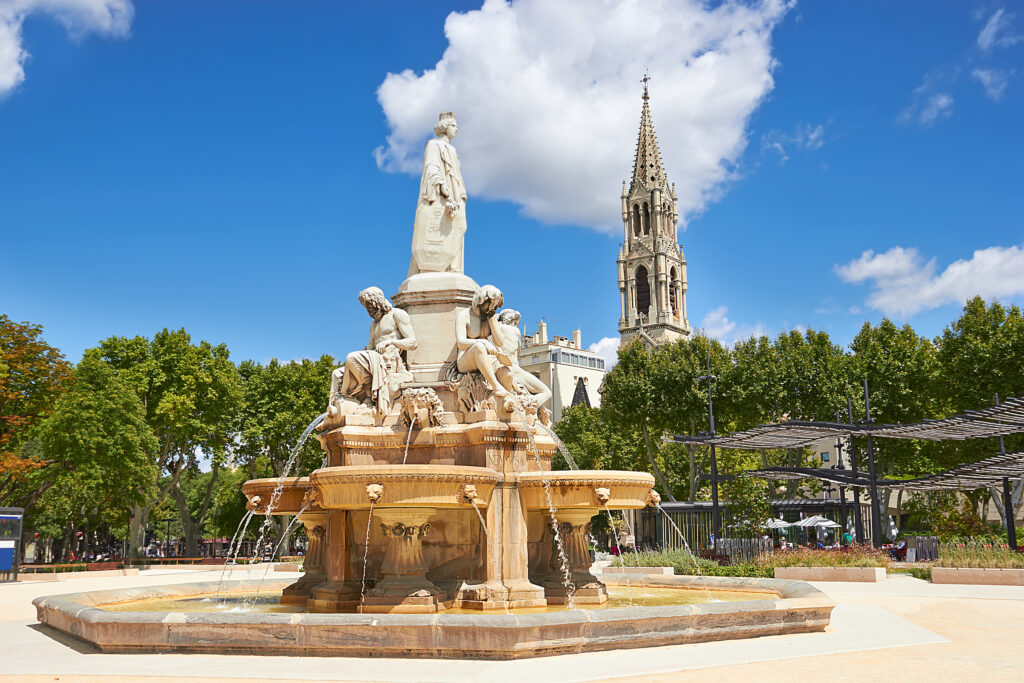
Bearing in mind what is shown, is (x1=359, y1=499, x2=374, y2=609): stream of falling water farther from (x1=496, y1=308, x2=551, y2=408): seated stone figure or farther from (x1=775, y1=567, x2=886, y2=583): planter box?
(x1=775, y1=567, x2=886, y2=583): planter box

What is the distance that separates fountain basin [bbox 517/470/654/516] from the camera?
11.8 m

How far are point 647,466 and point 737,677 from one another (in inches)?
2044

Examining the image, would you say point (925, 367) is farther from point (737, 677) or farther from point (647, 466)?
point (737, 677)

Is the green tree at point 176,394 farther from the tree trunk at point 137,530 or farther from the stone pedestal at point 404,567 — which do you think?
the stone pedestal at point 404,567

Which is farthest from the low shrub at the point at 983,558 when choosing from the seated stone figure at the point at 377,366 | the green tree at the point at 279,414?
the green tree at the point at 279,414

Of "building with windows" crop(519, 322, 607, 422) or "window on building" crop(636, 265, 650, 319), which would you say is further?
"window on building" crop(636, 265, 650, 319)

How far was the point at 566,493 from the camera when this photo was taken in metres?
11.9

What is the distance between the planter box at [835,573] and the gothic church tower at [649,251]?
300 feet

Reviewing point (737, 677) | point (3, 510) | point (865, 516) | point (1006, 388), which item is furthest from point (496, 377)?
point (865, 516)

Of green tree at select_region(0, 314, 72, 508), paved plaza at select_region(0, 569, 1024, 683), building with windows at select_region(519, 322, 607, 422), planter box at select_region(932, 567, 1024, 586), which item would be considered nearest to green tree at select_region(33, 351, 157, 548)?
green tree at select_region(0, 314, 72, 508)

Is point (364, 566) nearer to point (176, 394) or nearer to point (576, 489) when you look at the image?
point (576, 489)

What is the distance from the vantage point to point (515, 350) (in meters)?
13.7

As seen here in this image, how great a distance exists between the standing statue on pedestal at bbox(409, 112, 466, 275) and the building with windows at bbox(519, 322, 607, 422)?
82533 mm

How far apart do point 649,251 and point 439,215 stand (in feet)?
349
